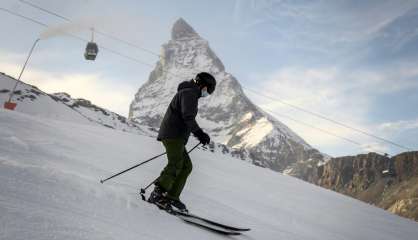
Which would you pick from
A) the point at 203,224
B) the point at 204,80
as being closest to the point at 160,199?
the point at 203,224

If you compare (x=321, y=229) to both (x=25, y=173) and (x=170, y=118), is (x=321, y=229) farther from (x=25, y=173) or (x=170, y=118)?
(x=25, y=173)

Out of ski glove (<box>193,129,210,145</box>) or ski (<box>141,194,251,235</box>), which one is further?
ski glove (<box>193,129,210,145</box>)

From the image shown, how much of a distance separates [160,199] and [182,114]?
3.79 ft

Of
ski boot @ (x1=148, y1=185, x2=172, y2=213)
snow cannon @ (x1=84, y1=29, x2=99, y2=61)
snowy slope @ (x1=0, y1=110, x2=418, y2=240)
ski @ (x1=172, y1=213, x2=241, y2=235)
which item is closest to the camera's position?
snowy slope @ (x1=0, y1=110, x2=418, y2=240)

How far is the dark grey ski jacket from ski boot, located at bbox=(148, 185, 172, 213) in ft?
2.42

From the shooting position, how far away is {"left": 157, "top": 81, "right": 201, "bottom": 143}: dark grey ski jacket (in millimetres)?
4789

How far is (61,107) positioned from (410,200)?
157320mm

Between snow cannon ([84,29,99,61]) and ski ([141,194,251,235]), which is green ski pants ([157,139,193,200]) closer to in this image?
ski ([141,194,251,235])

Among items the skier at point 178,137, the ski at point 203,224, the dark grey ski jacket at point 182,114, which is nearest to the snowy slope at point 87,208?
the ski at point 203,224

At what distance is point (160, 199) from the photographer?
476 centimetres

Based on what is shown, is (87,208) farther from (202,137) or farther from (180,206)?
(202,137)

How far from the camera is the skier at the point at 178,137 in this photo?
15.7 ft

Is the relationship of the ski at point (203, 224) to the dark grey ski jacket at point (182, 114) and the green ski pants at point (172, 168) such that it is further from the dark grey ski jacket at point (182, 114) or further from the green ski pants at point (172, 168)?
the dark grey ski jacket at point (182, 114)

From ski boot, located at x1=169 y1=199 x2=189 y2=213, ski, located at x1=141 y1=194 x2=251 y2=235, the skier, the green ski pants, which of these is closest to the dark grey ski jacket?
the skier
